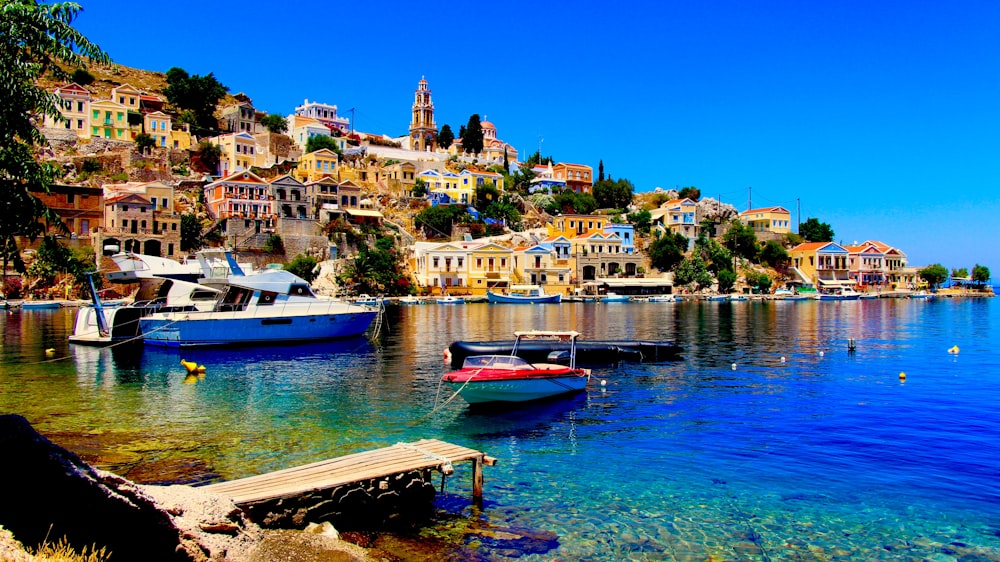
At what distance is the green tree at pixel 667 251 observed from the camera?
105562mm

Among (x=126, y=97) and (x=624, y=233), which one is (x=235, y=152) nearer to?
(x=126, y=97)

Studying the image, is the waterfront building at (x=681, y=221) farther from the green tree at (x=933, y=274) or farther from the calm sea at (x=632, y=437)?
the calm sea at (x=632, y=437)

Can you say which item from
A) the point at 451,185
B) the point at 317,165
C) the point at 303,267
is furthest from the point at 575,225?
the point at 303,267

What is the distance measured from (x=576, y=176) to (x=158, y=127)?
71.2 meters

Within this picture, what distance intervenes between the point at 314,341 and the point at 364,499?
3072 centimetres

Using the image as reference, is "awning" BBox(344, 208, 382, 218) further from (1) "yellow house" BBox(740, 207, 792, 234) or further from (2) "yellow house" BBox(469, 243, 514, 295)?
(1) "yellow house" BBox(740, 207, 792, 234)

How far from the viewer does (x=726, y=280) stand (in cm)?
10250

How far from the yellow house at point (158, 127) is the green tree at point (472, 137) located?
49463mm

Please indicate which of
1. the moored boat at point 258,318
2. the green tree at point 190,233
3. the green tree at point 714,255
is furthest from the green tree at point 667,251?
the moored boat at point 258,318

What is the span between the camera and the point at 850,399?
23141 millimetres

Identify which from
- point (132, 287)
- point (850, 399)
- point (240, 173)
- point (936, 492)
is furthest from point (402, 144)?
point (936, 492)

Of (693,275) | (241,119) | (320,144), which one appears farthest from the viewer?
(241,119)

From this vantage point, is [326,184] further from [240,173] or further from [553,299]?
[553,299]

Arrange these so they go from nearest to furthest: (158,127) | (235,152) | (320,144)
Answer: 1. (158,127)
2. (235,152)
3. (320,144)
